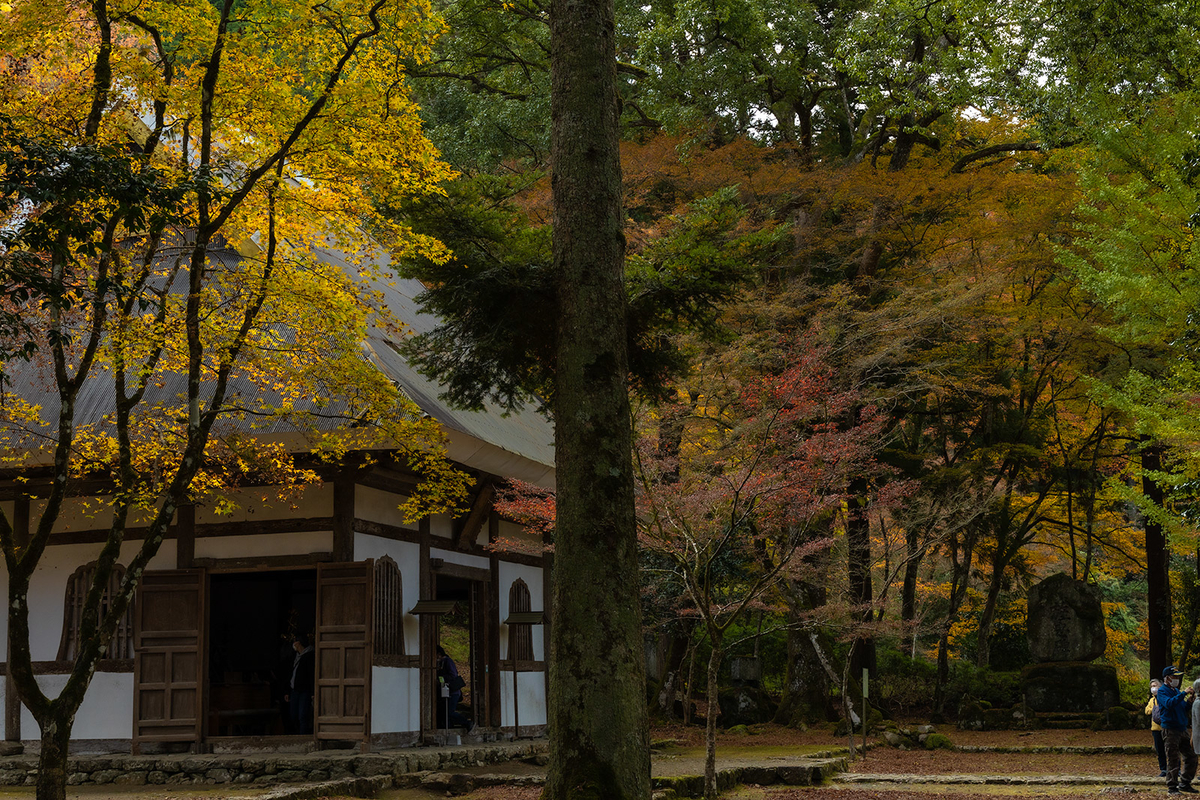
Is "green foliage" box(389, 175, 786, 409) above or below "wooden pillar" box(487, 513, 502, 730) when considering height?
above

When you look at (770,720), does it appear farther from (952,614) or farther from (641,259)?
(641,259)

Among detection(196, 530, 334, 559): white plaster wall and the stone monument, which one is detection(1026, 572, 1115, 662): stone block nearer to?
the stone monument

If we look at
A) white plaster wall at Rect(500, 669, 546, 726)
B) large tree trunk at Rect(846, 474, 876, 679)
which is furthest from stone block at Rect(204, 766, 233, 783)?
large tree trunk at Rect(846, 474, 876, 679)

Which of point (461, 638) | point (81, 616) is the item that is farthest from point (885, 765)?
point (461, 638)

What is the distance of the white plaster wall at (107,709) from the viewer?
1112 cm

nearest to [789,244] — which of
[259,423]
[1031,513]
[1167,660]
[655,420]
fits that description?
[655,420]

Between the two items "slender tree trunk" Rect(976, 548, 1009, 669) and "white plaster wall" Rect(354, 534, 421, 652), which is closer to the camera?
"white plaster wall" Rect(354, 534, 421, 652)

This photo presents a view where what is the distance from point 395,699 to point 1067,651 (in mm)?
13596

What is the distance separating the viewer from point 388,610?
11.4 m

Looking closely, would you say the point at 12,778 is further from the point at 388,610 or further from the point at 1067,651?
the point at 1067,651

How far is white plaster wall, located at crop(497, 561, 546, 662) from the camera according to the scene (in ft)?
45.6

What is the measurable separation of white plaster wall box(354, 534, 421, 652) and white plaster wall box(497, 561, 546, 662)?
81.3 inches

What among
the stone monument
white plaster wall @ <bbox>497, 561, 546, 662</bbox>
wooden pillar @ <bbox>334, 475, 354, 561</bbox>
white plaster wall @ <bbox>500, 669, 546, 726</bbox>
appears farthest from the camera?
the stone monument

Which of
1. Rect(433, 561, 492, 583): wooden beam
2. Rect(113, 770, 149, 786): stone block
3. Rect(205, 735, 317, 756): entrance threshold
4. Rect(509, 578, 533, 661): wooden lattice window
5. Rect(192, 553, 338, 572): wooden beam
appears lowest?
Rect(113, 770, 149, 786): stone block
